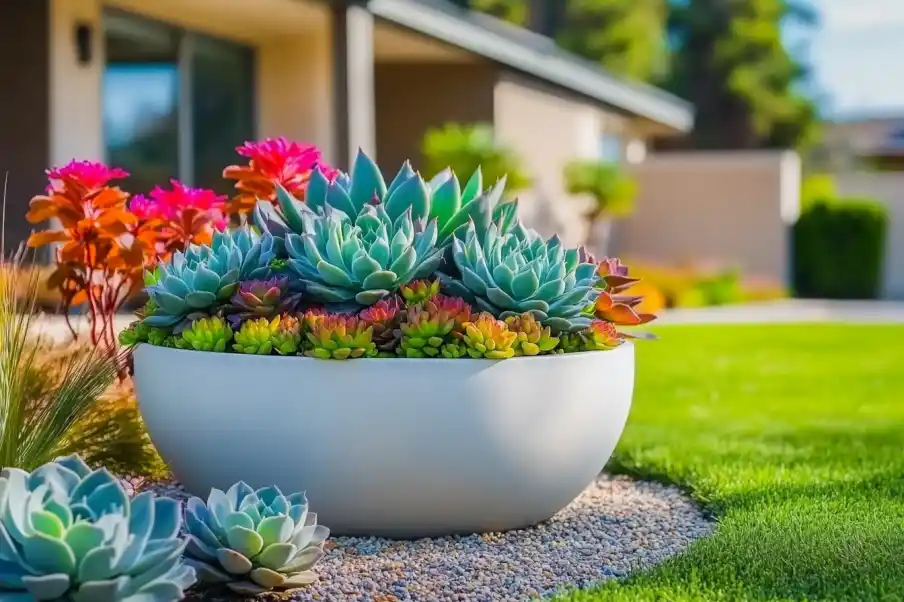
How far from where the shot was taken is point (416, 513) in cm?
326

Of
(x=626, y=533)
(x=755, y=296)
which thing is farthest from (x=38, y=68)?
(x=755, y=296)

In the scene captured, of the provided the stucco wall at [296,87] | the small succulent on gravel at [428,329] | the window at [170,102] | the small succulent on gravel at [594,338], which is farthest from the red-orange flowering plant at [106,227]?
the stucco wall at [296,87]

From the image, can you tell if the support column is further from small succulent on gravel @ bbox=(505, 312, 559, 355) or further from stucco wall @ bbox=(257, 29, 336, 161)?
small succulent on gravel @ bbox=(505, 312, 559, 355)

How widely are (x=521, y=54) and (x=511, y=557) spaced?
1190cm

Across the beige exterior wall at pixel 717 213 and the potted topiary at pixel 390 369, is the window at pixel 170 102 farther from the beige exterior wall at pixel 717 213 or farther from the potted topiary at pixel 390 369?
A: the beige exterior wall at pixel 717 213

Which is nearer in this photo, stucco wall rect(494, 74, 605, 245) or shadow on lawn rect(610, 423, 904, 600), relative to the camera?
shadow on lawn rect(610, 423, 904, 600)

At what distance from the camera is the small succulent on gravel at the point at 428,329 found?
10.4 feet

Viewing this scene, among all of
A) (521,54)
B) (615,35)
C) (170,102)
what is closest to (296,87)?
(170,102)

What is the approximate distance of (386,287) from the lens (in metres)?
3.31

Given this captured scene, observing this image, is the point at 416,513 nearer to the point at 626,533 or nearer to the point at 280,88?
the point at 626,533

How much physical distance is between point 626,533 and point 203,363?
1362 mm

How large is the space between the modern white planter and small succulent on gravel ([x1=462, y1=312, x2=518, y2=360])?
0.03 meters

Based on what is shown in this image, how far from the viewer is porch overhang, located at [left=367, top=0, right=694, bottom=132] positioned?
11.4 m

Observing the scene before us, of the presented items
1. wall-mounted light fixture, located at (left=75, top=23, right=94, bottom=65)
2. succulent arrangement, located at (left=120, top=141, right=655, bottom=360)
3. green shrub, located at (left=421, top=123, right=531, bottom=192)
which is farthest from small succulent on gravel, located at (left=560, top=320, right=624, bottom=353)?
green shrub, located at (left=421, top=123, right=531, bottom=192)
